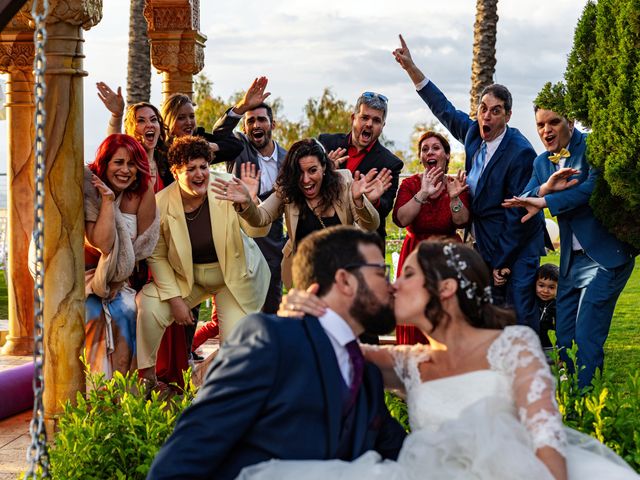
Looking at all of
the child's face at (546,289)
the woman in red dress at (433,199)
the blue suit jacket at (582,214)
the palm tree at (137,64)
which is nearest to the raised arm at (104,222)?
the woman in red dress at (433,199)

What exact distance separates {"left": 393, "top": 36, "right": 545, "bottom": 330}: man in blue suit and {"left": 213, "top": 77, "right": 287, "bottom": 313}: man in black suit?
1.93 m

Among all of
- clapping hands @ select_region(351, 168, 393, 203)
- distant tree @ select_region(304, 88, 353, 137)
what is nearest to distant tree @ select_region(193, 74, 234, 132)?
distant tree @ select_region(304, 88, 353, 137)

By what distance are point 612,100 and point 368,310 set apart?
332 centimetres

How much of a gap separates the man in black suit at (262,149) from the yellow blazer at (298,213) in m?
1.44

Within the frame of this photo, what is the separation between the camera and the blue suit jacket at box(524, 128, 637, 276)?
638cm

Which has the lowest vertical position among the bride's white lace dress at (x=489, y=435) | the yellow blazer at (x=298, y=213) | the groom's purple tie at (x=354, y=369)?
the bride's white lace dress at (x=489, y=435)

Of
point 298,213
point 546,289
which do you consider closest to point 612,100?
point 298,213

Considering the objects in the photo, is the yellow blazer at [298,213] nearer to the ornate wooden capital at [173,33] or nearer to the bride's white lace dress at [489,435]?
the bride's white lace dress at [489,435]

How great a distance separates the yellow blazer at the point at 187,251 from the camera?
22.3 ft

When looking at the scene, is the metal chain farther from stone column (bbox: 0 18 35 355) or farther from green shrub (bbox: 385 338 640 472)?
stone column (bbox: 0 18 35 355)

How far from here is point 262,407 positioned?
115 inches

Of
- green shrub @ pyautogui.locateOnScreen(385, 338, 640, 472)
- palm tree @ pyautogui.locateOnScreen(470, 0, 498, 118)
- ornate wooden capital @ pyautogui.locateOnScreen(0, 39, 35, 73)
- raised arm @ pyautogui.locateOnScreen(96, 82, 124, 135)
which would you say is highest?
palm tree @ pyautogui.locateOnScreen(470, 0, 498, 118)

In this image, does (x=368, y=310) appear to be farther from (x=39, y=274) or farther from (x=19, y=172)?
(x=19, y=172)

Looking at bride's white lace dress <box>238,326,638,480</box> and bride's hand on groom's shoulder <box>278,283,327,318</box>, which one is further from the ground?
bride's hand on groom's shoulder <box>278,283,327,318</box>
